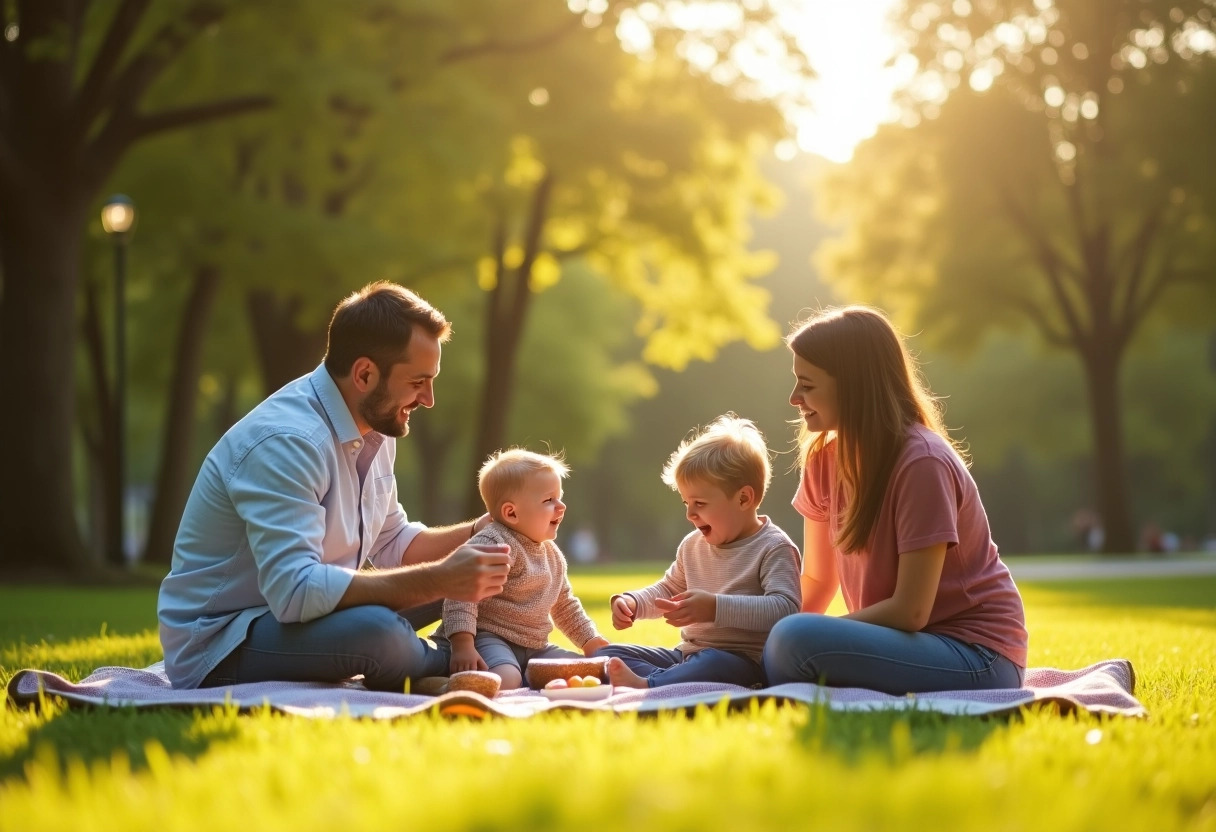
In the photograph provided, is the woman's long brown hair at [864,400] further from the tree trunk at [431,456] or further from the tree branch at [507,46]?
the tree trunk at [431,456]

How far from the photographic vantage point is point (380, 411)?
5.41 m

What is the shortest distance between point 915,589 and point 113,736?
2.79 m

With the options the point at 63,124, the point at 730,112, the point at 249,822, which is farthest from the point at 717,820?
the point at 730,112

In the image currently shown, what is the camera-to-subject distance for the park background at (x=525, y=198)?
14.7m

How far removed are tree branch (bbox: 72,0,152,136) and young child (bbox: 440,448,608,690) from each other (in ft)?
34.7

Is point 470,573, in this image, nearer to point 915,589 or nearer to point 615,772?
point 915,589

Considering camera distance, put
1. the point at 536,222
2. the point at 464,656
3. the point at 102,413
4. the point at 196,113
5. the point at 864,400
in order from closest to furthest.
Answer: the point at 864,400, the point at 464,656, the point at 196,113, the point at 536,222, the point at 102,413

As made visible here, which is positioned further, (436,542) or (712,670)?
(436,542)

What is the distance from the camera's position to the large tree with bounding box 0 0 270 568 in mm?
14367

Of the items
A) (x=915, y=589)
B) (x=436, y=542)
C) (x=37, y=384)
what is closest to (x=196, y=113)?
(x=37, y=384)

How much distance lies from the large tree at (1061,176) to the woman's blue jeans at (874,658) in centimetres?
2101

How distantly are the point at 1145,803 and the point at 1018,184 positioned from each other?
24.6 metres

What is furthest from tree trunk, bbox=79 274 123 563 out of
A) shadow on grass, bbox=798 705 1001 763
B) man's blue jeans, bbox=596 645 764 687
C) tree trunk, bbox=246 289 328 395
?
shadow on grass, bbox=798 705 1001 763

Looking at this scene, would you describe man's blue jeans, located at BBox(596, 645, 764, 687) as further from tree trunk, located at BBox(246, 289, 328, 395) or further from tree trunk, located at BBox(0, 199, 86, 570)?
tree trunk, located at BBox(246, 289, 328, 395)
